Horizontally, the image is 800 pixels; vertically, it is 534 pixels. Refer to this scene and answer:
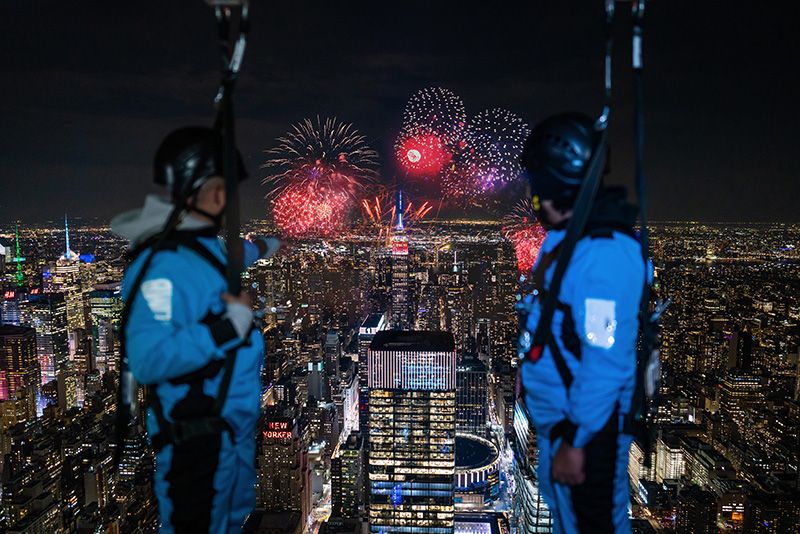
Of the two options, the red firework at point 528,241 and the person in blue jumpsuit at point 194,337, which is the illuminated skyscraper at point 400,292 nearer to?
the red firework at point 528,241

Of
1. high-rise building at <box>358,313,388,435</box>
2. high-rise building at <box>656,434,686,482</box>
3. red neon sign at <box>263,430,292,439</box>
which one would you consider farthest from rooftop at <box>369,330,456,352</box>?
high-rise building at <box>656,434,686,482</box>

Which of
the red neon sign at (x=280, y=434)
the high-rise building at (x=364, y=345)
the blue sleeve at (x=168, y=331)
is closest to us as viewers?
the blue sleeve at (x=168, y=331)

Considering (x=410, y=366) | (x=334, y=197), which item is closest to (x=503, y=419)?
(x=410, y=366)

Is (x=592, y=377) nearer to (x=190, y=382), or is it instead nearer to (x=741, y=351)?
(x=190, y=382)

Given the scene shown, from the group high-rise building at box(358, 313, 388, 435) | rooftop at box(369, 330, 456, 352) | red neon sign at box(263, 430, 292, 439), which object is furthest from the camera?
high-rise building at box(358, 313, 388, 435)

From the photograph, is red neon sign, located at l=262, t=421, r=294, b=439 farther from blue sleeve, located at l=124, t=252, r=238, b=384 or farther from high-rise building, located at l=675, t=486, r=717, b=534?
blue sleeve, located at l=124, t=252, r=238, b=384

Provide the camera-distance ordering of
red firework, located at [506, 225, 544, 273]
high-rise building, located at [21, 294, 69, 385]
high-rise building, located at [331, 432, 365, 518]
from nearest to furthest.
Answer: red firework, located at [506, 225, 544, 273] < high-rise building, located at [331, 432, 365, 518] < high-rise building, located at [21, 294, 69, 385]

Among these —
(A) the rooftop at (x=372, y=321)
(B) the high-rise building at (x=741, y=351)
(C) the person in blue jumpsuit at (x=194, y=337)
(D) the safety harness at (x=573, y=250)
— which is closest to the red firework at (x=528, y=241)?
(D) the safety harness at (x=573, y=250)
